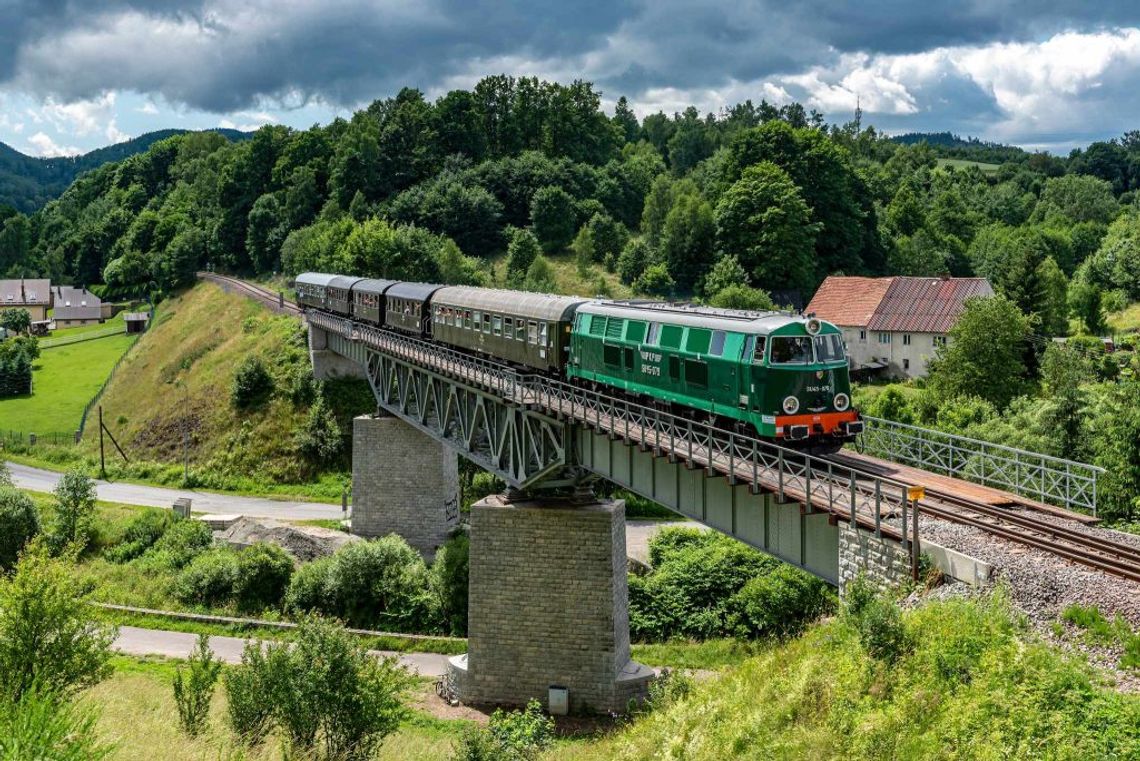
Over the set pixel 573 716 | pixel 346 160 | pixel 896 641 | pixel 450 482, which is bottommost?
pixel 573 716

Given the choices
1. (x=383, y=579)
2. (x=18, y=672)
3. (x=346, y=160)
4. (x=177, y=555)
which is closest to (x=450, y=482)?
(x=383, y=579)

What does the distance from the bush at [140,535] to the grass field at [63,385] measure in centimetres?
3078

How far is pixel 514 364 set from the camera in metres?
38.6

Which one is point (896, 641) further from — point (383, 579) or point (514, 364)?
point (383, 579)

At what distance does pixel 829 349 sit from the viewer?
25047 mm

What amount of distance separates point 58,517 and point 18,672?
30746 mm

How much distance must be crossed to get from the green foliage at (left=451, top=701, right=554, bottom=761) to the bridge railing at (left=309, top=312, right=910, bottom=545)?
24.3ft

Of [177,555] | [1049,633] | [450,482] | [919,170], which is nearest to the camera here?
[1049,633]

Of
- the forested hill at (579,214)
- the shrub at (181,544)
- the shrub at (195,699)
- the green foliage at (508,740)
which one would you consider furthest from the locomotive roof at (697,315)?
the forested hill at (579,214)

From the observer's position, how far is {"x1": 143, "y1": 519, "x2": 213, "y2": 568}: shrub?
155ft

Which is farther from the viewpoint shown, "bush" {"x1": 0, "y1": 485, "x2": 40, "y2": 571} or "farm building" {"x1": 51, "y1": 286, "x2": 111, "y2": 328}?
"farm building" {"x1": 51, "y1": 286, "x2": 111, "y2": 328}

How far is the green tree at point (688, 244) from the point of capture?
9062cm

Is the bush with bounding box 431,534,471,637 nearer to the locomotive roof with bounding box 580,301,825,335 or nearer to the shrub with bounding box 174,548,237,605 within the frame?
the shrub with bounding box 174,548,237,605

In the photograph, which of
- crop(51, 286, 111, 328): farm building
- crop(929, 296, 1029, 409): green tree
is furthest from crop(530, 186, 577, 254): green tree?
crop(51, 286, 111, 328): farm building
